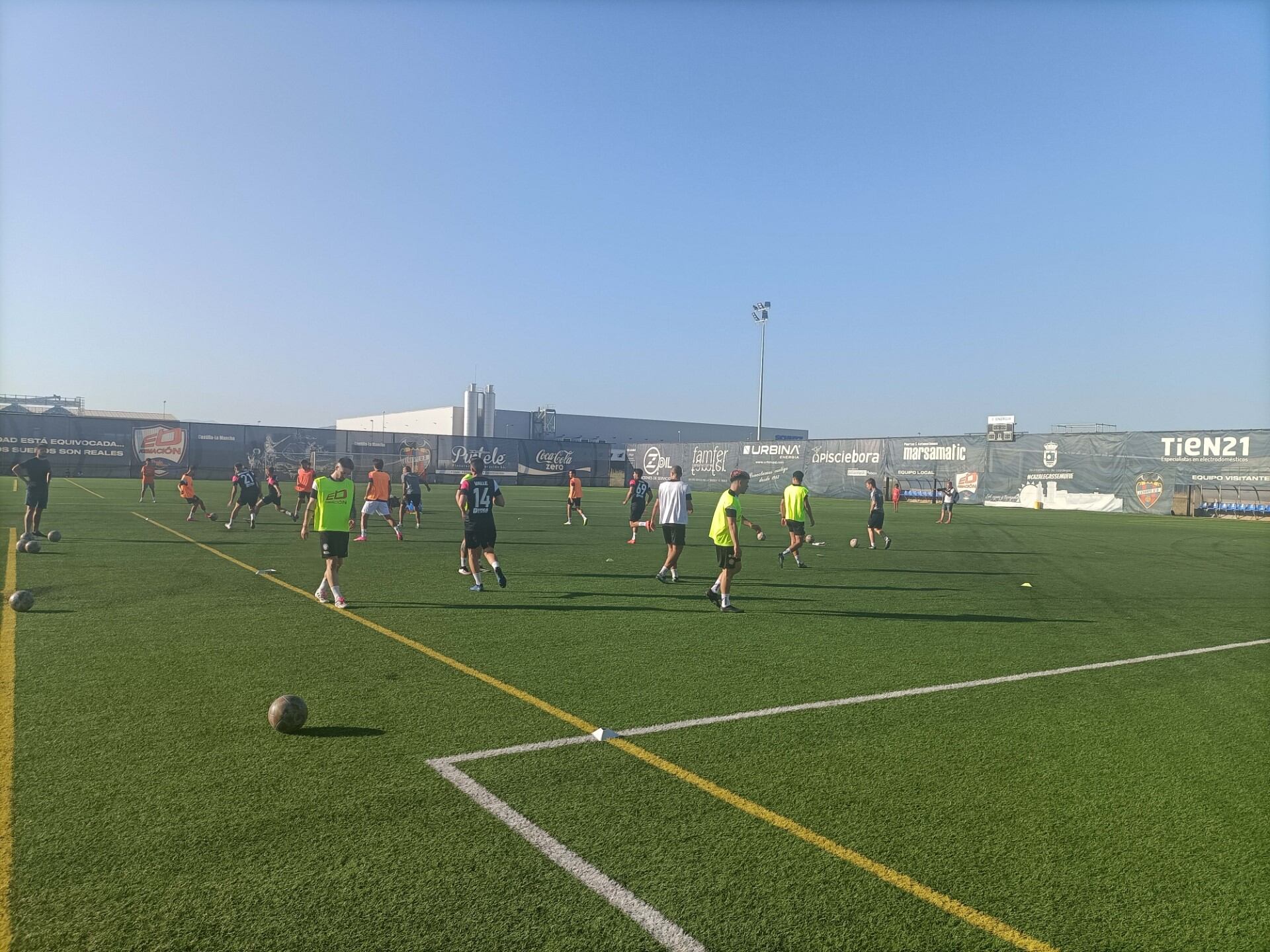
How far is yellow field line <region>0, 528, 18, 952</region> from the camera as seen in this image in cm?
375

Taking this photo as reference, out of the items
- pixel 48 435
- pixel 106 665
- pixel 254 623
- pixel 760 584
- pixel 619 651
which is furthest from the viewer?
pixel 48 435

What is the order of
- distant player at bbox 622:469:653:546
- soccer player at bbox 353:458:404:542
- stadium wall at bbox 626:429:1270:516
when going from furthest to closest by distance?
stadium wall at bbox 626:429:1270:516 → distant player at bbox 622:469:653:546 → soccer player at bbox 353:458:404:542

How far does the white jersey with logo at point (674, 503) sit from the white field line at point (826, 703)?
21.5ft

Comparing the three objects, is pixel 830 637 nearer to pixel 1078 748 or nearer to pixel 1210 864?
pixel 1078 748

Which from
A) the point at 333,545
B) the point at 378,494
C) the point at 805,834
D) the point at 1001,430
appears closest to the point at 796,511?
the point at 333,545

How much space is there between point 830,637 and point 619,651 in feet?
9.10

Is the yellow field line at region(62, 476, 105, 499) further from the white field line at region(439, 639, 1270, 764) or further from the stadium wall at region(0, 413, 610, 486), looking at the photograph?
the white field line at region(439, 639, 1270, 764)

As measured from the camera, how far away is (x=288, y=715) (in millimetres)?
6066

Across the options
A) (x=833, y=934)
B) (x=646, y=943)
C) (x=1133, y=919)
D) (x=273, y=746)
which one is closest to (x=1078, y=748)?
(x=1133, y=919)

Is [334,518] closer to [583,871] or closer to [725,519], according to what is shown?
[725,519]

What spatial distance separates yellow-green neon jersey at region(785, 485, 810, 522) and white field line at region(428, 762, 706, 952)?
1206 cm

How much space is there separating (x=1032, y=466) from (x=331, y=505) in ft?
157

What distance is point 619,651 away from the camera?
9.12 meters

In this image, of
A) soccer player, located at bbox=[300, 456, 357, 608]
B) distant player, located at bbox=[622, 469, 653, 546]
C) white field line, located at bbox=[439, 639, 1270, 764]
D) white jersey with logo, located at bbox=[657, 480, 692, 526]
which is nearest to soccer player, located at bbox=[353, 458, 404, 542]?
distant player, located at bbox=[622, 469, 653, 546]
